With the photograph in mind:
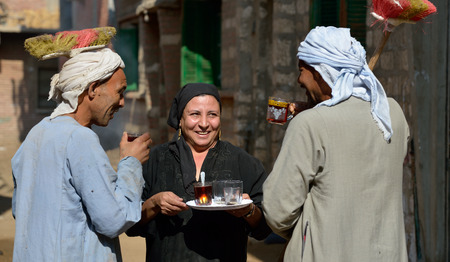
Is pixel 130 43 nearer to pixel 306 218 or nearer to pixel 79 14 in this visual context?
pixel 79 14

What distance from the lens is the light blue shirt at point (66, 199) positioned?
Answer: 2600 millimetres

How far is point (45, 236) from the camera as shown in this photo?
2.62 metres

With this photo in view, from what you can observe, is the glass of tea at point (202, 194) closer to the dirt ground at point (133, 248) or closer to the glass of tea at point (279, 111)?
the glass of tea at point (279, 111)

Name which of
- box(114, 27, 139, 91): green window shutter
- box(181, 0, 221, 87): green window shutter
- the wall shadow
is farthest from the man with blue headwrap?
box(114, 27, 139, 91): green window shutter

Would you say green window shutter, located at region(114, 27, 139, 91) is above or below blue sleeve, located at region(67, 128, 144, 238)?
above

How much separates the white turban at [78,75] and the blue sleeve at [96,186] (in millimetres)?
171

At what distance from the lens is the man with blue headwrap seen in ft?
8.47

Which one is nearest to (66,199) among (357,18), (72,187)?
(72,187)

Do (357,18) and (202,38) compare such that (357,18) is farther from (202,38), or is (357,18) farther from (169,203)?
(202,38)

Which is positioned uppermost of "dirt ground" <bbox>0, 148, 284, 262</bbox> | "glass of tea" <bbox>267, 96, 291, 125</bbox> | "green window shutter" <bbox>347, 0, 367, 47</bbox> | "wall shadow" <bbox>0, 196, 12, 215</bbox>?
"green window shutter" <bbox>347, 0, 367, 47</bbox>

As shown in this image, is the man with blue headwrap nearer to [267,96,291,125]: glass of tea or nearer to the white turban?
[267,96,291,125]: glass of tea

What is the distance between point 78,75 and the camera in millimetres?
2742

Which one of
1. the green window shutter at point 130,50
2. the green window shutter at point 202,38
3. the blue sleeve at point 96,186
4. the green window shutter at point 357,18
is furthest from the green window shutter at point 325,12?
the green window shutter at point 130,50

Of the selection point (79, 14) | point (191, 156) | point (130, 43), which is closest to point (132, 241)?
point (191, 156)
